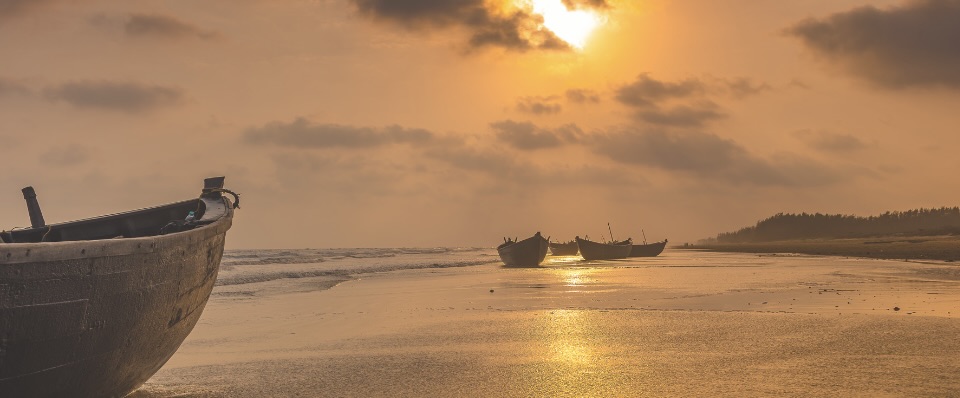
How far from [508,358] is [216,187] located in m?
4.67

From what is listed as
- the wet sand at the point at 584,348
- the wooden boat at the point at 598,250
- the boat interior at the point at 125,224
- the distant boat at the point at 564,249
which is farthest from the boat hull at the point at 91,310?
the distant boat at the point at 564,249

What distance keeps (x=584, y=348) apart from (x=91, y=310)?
6.23 metres

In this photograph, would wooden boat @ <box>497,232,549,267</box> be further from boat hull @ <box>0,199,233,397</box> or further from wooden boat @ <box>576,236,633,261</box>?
boat hull @ <box>0,199,233,397</box>

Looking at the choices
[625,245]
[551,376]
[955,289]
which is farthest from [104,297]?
[625,245]

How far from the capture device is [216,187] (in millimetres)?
10328

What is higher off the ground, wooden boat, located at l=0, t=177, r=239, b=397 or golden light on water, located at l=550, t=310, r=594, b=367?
wooden boat, located at l=0, t=177, r=239, b=397

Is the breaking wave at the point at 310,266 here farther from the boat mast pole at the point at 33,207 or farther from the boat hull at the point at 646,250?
the boat mast pole at the point at 33,207

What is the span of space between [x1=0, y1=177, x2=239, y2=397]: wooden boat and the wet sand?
115 centimetres

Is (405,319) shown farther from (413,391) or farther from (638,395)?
(638,395)

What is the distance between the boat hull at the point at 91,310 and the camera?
516 centimetres

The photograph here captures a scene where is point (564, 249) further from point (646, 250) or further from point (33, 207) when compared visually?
point (33, 207)

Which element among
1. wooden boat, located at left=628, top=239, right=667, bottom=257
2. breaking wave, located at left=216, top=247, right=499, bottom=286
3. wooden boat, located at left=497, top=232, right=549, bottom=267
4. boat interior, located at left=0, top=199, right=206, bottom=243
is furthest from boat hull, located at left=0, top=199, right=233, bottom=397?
wooden boat, located at left=628, top=239, right=667, bottom=257

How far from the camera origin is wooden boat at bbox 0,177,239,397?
5.17m

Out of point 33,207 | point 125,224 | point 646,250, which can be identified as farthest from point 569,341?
point 646,250
